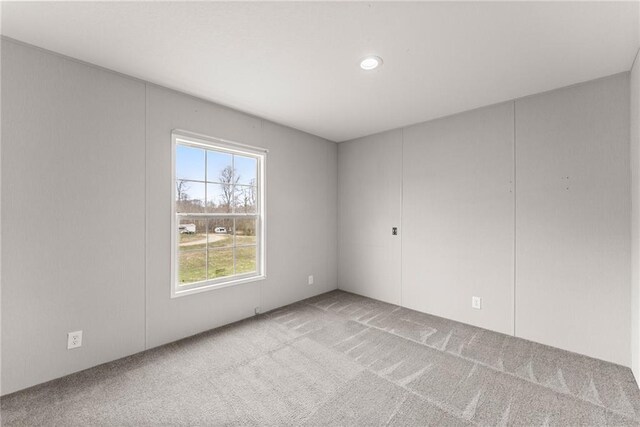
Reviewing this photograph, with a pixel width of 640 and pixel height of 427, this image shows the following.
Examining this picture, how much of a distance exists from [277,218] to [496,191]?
2.66 meters

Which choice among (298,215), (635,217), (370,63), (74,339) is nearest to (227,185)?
(298,215)

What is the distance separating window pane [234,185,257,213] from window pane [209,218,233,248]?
23 centimetres

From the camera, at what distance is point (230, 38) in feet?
6.10

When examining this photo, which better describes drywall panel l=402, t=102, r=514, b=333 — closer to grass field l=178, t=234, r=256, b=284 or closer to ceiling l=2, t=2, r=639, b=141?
ceiling l=2, t=2, r=639, b=141

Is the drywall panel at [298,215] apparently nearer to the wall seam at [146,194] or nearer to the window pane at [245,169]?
the window pane at [245,169]

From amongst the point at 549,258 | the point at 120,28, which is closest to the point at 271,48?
the point at 120,28

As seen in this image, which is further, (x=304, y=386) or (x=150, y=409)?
(x=304, y=386)

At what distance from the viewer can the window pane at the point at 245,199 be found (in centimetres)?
329

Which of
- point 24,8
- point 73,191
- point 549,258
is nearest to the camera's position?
point 24,8

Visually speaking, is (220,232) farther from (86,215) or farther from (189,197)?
(86,215)

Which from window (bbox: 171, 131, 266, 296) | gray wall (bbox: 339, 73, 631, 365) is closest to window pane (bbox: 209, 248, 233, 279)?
window (bbox: 171, 131, 266, 296)

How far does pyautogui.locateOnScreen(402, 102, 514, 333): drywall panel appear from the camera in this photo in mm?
2885

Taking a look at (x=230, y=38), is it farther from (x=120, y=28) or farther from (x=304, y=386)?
(x=304, y=386)

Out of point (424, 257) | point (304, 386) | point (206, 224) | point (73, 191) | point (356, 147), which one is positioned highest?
point (356, 147)
